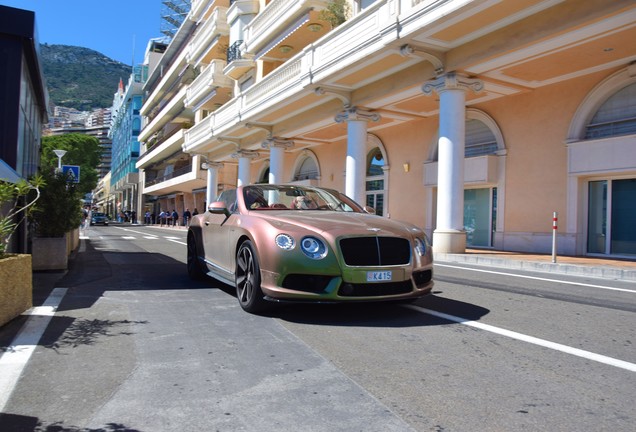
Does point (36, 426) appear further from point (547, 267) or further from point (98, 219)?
point (98, 219)

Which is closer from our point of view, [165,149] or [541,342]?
[541,342]

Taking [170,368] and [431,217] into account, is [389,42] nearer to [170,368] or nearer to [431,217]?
[431,217]

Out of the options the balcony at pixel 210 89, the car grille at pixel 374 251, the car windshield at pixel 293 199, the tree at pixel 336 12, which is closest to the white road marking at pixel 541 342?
the car grille at pixel 374 251

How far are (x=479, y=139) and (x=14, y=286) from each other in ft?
53.8

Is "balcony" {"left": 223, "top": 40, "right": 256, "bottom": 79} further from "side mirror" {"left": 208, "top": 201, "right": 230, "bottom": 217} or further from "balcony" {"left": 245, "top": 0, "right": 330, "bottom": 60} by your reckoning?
"side mirror" {"left": 208, "top": 201, "right": 230, "bottom": 217}

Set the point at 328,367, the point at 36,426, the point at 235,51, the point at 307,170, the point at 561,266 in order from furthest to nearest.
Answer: the point at 235,51, the point at 307,170, the point at 561,266, the point at 328,367, the point at 36,426

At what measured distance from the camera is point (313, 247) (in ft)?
15.9

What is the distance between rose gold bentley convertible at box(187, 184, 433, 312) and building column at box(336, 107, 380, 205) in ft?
43.4

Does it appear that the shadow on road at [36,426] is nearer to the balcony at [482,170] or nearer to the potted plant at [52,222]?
the potted plant at [52,222]

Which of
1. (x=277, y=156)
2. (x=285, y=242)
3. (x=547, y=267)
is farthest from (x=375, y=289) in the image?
(x=277, y=156)

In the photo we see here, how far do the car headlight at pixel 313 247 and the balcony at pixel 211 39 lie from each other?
35.1 metres

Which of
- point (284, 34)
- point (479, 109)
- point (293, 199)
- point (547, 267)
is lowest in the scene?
A: point (547, 267)

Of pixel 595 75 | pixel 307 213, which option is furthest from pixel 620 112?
pixel 307 213

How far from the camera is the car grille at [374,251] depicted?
15.9 ft
